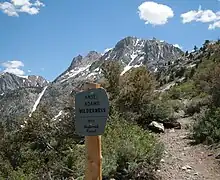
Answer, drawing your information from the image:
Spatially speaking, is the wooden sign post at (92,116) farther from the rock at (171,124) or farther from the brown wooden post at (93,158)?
the rock at (171,124)

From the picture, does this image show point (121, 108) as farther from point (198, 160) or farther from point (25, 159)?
point (198, 160)

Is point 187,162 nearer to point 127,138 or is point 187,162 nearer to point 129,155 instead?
point 127,138

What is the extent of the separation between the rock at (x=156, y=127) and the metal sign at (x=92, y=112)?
35.0 ft

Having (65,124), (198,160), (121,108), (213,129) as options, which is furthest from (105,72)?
(198,160)

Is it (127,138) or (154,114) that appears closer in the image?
(127,138)

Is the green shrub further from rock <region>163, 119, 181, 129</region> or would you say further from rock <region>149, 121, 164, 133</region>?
→ rock <region>149, 121, 164, 133</region>

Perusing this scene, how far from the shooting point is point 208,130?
12.2 meters

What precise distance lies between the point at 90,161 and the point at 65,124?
449 inches

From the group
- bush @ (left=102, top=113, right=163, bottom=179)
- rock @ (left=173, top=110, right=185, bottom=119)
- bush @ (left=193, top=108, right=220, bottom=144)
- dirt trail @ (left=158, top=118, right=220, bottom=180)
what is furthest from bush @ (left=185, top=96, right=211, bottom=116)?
bush @ (left=102, top=113, right=163, bottom=179)

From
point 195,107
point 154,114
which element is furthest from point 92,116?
point 195,107

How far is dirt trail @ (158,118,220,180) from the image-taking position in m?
9.16

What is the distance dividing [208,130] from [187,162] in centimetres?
226

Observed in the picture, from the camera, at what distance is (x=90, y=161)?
496 cm

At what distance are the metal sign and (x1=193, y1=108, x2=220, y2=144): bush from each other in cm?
759
